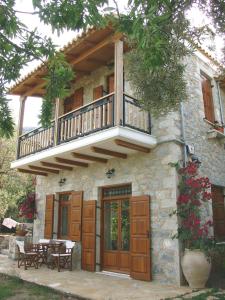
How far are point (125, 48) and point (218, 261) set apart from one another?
19.6ft

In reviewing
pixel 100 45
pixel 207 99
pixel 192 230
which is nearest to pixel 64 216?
pixel 192 230

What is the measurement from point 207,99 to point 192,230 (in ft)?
15.4

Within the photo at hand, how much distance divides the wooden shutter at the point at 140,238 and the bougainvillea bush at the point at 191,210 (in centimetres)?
85

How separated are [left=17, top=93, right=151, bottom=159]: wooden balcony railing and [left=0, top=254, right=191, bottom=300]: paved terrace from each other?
11.5ft

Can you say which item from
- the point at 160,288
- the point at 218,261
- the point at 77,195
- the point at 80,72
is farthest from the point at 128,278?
the point at 80,72

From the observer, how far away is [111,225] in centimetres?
938

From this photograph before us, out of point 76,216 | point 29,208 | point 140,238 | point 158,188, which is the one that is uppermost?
point 158,188

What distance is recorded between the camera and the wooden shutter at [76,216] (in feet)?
32.5

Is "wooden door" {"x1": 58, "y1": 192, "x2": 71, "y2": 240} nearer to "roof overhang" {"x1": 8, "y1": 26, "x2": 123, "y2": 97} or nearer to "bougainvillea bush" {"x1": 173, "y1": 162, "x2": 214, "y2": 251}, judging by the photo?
"roof overhang" {"x1": 8, "y1": 26, "x2": 123, "y2": 97}

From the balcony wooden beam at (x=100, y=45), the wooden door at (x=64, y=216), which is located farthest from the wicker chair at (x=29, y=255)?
the balcony wooden beam at (x=100, y=45)

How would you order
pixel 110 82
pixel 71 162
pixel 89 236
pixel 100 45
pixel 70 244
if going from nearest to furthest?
pixel 100 45
pixel 89 236
pixel 70 244
pixel 71 162
pixel 110 82

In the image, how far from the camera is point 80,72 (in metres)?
11.0

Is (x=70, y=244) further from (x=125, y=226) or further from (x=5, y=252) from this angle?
(x=5, y=252)

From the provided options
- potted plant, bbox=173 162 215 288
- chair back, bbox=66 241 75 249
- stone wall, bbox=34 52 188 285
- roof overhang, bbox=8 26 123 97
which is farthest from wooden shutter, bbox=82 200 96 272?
roof overhang, bbox=8 26 123 97
